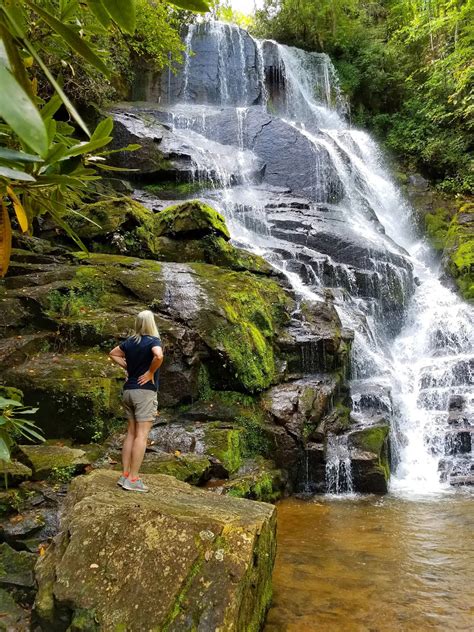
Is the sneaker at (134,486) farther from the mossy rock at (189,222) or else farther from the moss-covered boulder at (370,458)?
the mossy rock at (189,222)

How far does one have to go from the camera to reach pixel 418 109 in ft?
63.0

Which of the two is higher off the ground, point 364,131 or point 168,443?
point 364,131

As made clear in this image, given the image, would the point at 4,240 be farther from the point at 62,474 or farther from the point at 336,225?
the point at 336,225

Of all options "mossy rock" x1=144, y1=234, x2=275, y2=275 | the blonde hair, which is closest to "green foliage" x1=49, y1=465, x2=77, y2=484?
the blonde hair

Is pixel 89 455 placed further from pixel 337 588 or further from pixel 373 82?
pixel 373 82

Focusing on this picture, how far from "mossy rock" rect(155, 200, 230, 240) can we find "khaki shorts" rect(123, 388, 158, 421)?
18.9 feet

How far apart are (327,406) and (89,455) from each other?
12.2 ft

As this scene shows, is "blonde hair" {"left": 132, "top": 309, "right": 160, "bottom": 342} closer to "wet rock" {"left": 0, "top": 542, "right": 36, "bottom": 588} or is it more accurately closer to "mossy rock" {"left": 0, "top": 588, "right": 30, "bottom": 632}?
"wet rock" {"left": 0, "top": 542, "right": 36, "bottom": 588}

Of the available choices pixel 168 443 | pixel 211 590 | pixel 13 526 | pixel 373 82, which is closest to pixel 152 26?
pixel 373 82

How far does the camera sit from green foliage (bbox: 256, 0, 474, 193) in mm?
16344

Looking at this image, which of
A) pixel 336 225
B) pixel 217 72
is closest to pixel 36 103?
pixel 336 225

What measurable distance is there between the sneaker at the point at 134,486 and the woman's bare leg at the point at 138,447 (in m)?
0.04

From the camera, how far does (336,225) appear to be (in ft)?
44.4

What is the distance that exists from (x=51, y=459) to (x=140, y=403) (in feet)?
4.39
